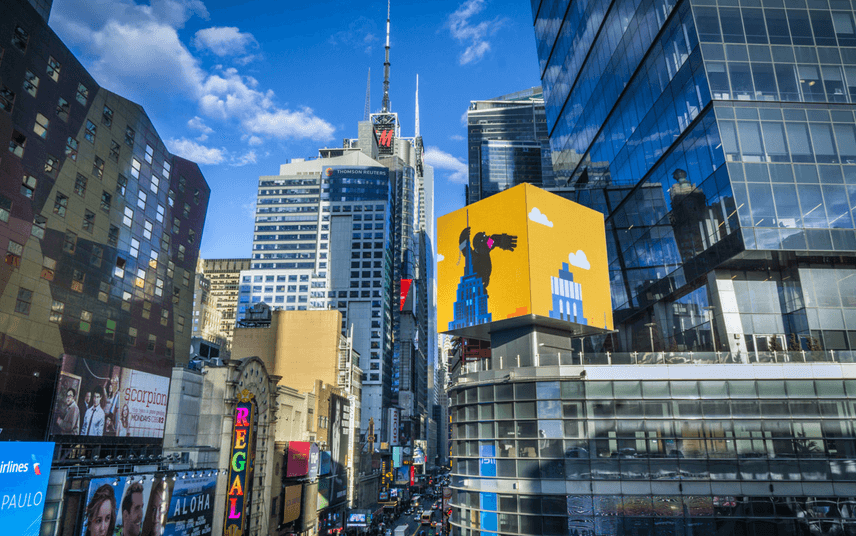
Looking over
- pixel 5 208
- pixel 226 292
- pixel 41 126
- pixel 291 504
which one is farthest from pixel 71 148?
pixel 226 292

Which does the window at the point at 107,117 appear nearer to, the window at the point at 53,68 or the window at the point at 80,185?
the window at the point at 53,68

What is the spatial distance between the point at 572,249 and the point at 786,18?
78.8 feet

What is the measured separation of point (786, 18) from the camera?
42625 millimetres

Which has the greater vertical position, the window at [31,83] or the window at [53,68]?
the window at [53,68]

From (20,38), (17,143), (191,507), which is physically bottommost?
(191,507)

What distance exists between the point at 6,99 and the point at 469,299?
34372 mm

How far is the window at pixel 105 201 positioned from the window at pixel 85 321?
867cm

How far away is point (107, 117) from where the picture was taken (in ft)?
153

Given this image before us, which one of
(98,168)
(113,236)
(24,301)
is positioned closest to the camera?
(24,301)

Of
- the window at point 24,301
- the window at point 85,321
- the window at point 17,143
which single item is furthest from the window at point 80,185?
the window at point 85,321

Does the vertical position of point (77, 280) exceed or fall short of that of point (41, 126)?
it falls short

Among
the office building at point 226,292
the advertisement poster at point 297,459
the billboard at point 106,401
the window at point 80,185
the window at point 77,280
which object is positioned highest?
the office building at point 226,292

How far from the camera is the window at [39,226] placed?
3825 centimetres

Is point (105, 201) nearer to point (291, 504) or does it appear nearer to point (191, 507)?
point (191, 507)
